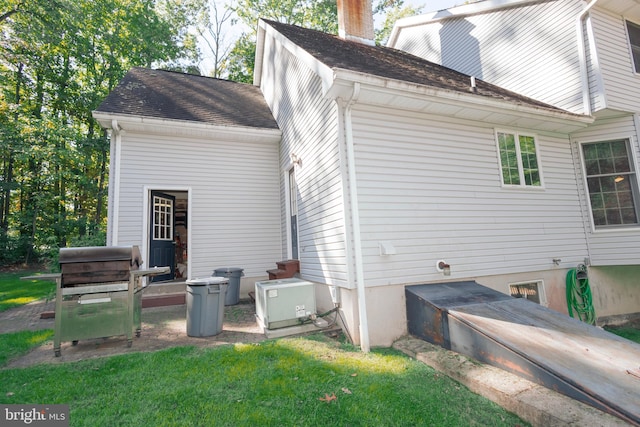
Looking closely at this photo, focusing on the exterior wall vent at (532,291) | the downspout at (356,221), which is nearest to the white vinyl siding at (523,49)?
the exterior wall vent at (532,291)

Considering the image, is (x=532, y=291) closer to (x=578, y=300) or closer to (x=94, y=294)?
(x=578, y=300)

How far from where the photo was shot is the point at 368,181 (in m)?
4.52

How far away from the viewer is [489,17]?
8094 mm

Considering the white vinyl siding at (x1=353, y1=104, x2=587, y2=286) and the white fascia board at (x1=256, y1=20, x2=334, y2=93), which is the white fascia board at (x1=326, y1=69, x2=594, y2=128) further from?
the white vinyl siding at (x1=353, y1=104, x2=587, y2=286)

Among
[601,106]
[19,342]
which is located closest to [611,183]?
[601,106]

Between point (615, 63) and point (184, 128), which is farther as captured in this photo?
point (184, 128)

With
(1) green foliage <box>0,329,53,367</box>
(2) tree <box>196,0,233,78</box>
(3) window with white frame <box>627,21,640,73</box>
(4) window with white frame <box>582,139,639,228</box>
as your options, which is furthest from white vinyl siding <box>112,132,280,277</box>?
(2) tree <box>196,0,233,78</box>

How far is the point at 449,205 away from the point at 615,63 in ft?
16.2

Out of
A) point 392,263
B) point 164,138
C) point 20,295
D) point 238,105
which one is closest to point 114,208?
point 164,138

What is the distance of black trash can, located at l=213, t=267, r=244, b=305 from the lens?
6.44m

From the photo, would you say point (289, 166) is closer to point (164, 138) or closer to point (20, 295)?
point (164, 138)

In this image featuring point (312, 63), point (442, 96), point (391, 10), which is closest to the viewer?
point (442, 96)

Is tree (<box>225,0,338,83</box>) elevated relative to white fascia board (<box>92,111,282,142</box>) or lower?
elevated

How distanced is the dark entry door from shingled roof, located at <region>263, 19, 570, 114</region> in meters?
4.78
